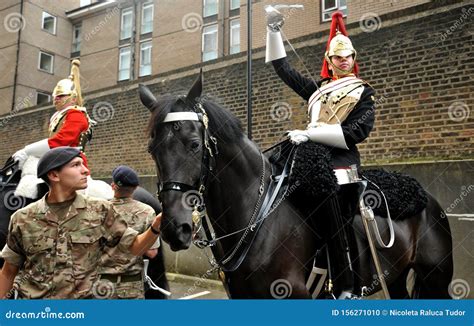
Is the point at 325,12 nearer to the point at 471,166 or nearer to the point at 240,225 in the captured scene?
the point at 471,166

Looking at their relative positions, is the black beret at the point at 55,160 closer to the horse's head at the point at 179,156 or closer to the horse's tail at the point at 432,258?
the horse's head at the point at 179,156

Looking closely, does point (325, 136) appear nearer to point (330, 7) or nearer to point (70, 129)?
point (70, 129)

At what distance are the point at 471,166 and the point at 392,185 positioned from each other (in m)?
2.45

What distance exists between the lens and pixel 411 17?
6.64m

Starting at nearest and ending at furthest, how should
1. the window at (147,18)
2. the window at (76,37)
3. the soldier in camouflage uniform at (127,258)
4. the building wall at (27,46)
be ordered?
the soldier in camouflage uniform at (127,258)
the building wall at (27,46)
the window at (147,18)
the window at (76,37)

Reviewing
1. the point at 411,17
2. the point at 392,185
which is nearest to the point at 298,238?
the point at 392,185

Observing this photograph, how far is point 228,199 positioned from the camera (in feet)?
9.25

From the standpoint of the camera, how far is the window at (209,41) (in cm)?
2109

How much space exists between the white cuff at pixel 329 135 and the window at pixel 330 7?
1212 cm

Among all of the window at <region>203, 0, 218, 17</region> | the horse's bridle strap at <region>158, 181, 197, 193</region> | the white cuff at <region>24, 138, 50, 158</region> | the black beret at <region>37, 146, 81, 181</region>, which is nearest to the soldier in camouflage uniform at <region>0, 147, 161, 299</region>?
the black beret at <region>37, 146, 81, 181</region>

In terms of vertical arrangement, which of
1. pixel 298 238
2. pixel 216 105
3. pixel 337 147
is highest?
pixel 216 105

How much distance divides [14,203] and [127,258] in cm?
163

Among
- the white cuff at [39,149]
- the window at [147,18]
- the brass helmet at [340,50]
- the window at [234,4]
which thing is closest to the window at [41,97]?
the window at [147,18]

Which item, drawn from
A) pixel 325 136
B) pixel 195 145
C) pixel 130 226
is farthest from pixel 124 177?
pixel 325 136
